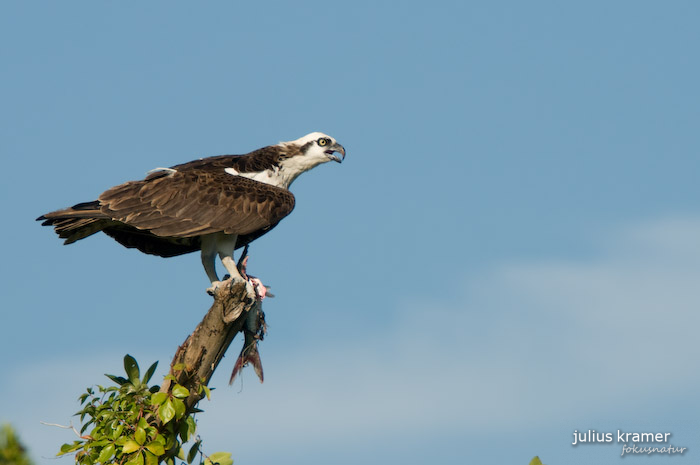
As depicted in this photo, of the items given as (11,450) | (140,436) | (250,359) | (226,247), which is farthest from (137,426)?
(11,450)

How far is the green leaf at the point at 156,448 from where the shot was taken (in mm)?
8016

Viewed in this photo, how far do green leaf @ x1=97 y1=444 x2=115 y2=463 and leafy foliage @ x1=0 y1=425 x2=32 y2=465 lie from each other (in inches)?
214

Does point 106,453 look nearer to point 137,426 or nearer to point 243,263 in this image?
point 137,426

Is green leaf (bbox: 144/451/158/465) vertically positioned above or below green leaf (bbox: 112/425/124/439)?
below

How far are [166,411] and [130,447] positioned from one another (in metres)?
0.44

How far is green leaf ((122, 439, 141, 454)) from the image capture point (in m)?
7.99

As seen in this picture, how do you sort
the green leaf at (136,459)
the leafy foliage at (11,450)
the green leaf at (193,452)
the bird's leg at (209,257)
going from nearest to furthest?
the leafy foliage at (11,450) < the green leaf at (136,459) < the green leaf at (193,452) < the bird's leg at (209,257)

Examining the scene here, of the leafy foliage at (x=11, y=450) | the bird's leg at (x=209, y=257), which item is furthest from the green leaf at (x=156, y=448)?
the leafy foliage at (x=11, y=450)

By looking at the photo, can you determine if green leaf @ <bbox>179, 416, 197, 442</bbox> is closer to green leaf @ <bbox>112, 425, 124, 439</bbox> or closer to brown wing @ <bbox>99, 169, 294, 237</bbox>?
green leaf @ <bbox>112, 425, 124, 439</bbox>

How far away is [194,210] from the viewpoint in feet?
36.4

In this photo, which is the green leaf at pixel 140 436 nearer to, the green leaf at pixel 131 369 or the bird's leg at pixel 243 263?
the green leaf at pixel 131 369

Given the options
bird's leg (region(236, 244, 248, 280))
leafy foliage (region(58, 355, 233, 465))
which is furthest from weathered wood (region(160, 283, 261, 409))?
bird's leg (region(236, 244, 248, 280))

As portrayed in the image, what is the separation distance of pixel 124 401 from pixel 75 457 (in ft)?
2.17

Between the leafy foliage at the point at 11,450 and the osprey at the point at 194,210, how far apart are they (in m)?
7.53
